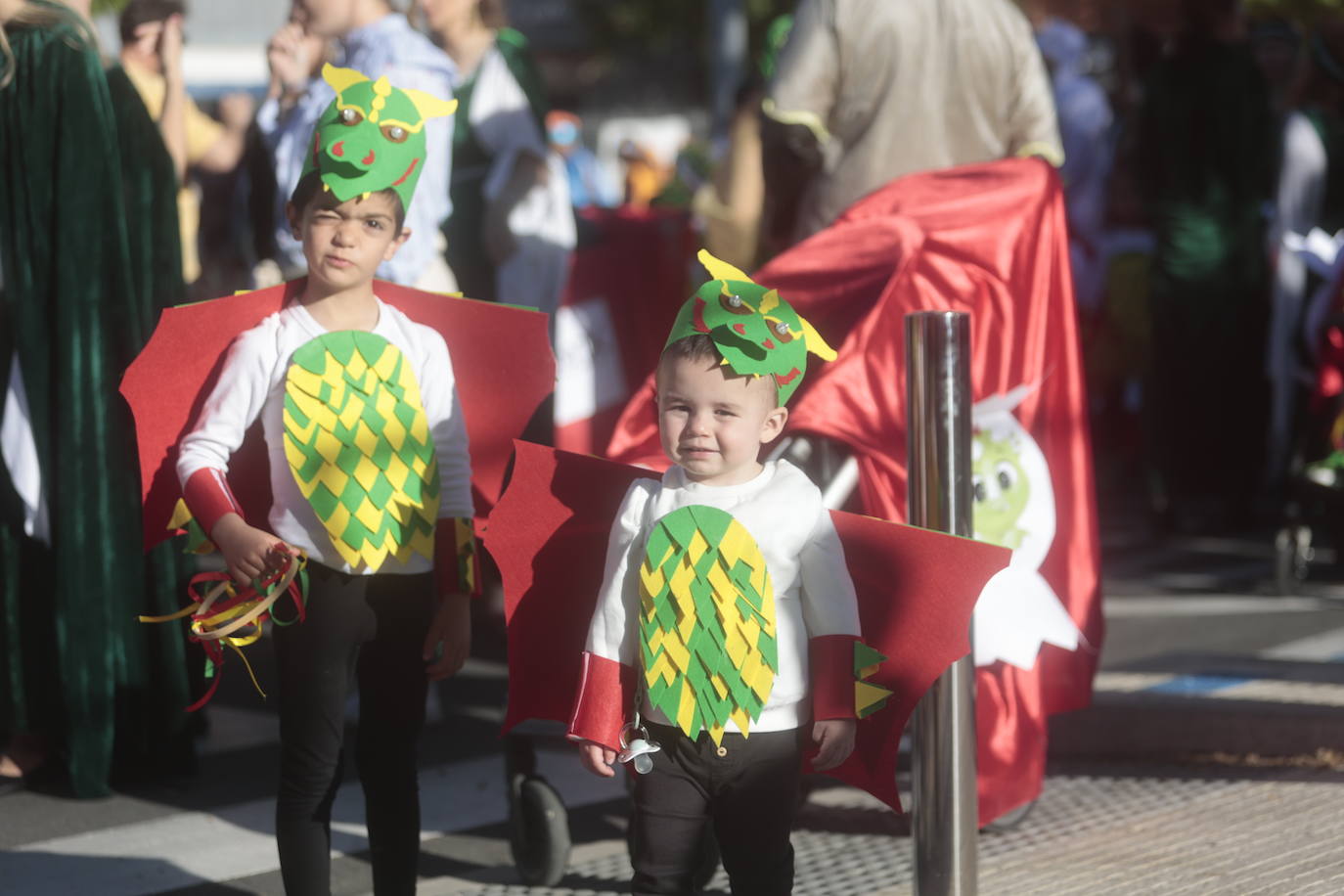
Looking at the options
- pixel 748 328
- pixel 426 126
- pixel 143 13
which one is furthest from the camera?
pixel 143 13

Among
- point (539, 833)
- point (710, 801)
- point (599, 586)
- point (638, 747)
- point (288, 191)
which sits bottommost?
point (539, 833)

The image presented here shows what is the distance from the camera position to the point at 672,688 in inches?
119

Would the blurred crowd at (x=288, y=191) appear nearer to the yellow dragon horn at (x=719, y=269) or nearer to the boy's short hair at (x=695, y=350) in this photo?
the yellow dragon horn at (x=719, y=269)

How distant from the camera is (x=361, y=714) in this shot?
356cm

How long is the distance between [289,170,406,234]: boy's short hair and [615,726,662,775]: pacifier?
103cm

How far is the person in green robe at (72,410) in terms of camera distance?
480cm

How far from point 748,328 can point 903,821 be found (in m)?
2.05

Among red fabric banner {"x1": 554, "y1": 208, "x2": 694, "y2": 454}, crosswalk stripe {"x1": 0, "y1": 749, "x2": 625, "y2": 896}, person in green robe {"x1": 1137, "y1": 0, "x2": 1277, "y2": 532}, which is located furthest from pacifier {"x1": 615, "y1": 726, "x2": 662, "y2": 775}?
person in green robe {"x1": 1137, "y1": 0, "x2": 1277, "y2": 532}

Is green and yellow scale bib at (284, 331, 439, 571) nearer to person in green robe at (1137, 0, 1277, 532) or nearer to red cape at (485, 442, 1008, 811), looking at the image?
red cape at (485, 442, 1008, 811)

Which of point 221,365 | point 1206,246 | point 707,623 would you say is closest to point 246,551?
point 221,365

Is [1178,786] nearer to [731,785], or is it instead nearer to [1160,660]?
[1160,660]

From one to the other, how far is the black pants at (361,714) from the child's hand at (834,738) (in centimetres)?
85

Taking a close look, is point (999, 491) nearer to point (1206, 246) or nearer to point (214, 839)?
point (214, 839)

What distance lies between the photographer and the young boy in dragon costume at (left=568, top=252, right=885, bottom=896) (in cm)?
301
